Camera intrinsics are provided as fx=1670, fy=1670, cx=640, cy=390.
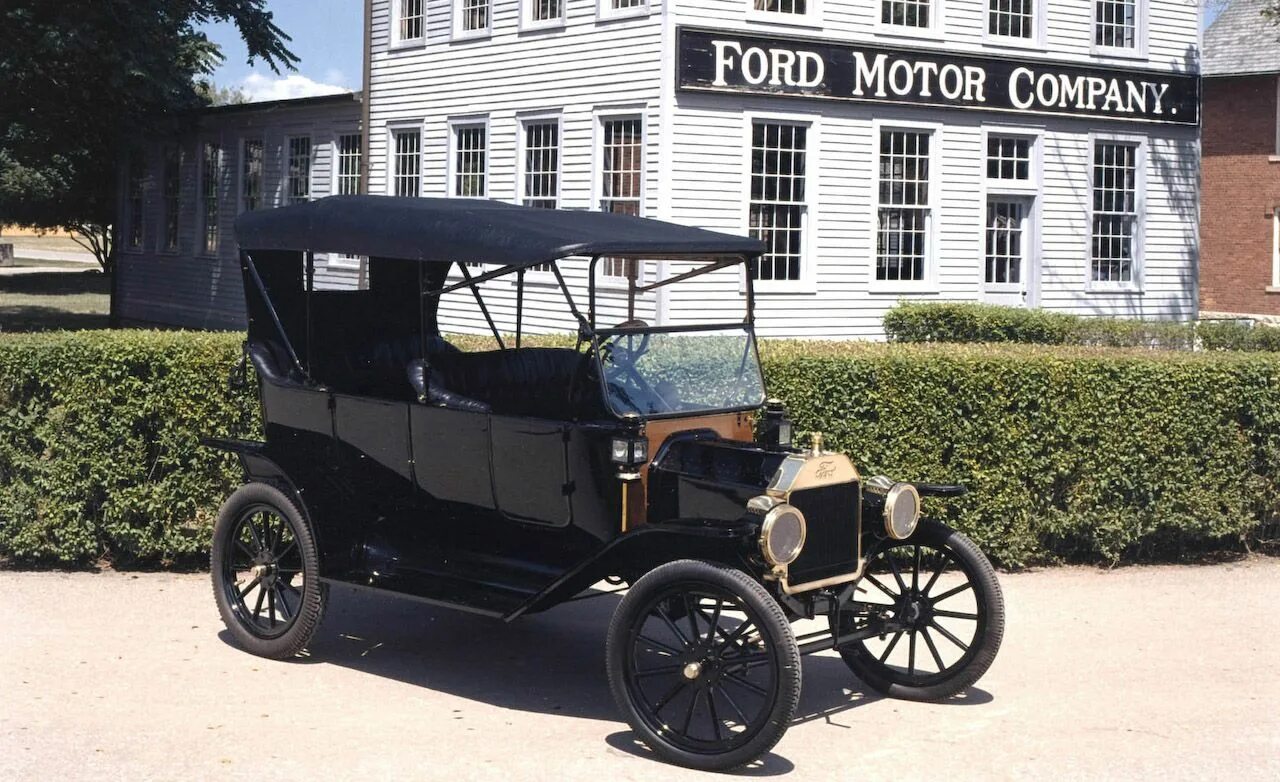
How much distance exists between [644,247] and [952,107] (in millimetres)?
16530

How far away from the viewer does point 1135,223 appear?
25.6 metres

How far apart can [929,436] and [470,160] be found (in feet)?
52.0

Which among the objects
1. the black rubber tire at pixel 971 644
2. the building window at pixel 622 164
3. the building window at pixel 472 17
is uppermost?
the building window at pixel 472 17

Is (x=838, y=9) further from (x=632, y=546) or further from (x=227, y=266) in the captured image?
(x=632, y=546)

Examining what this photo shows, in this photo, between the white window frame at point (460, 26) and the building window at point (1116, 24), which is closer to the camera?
the white window frame at point (460, 26)

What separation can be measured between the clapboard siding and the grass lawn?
1.23 metres

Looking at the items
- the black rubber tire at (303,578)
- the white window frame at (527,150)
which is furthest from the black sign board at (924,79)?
the black rubber tire at (303,578)

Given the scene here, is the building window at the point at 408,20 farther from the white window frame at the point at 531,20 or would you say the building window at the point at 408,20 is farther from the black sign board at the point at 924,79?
the black sign board at the point at 924,79

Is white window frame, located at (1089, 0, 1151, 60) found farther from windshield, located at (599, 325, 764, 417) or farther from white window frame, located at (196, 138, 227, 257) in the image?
windshield, located at (599, 325, 764, 417)

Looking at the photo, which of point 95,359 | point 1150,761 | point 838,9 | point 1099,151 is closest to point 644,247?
point 1150,761

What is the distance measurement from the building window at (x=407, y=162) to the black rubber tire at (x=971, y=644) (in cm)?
1935

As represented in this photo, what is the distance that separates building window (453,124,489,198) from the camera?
2466 cm

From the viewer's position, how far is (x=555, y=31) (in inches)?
906

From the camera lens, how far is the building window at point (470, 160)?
24.7 m
